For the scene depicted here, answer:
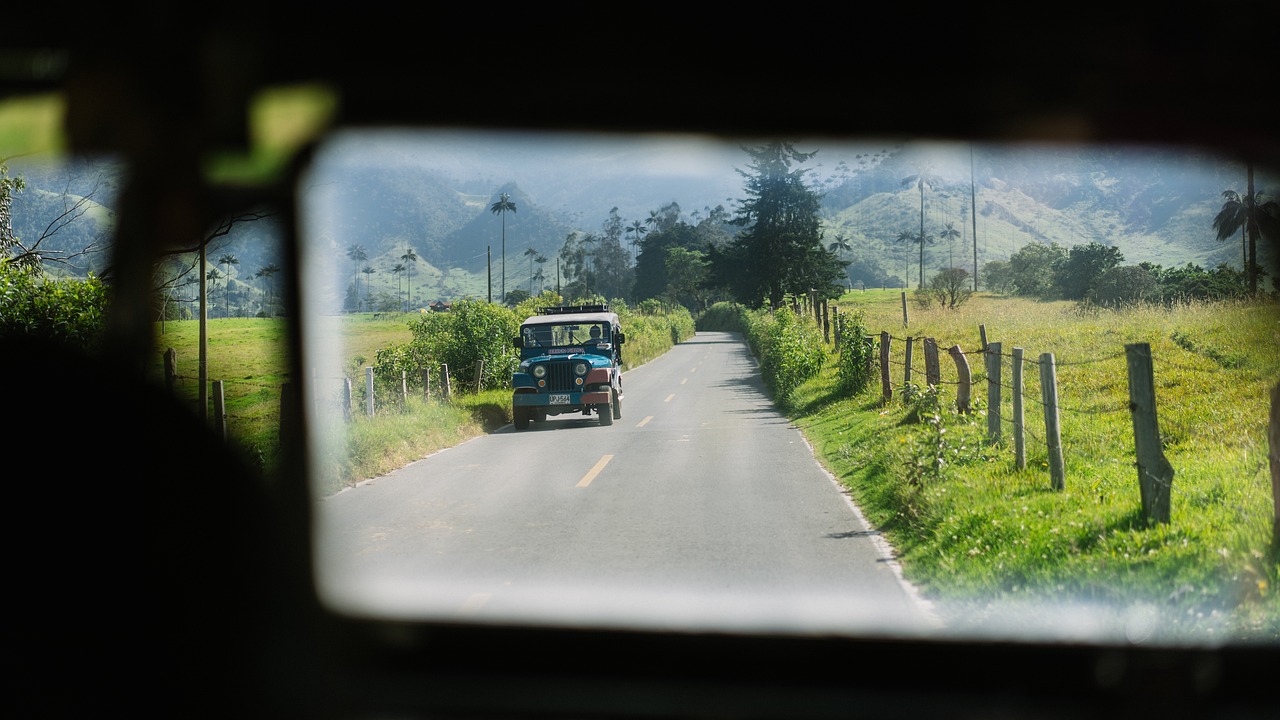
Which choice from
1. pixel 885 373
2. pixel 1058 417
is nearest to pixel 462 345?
pixel 885 373

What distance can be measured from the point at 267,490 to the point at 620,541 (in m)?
4.72

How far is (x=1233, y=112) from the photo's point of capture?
134 inches

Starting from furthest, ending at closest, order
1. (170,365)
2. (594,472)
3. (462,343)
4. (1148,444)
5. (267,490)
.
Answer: (462,343) → (594,472) → (170,365) → (1148,444) → (267,490)

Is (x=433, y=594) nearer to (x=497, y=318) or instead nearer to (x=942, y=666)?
(x=942, y=666)

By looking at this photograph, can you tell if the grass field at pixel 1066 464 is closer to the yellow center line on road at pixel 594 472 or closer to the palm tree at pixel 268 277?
the palm tree at pixel 268 277

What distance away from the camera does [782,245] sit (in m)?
53.6

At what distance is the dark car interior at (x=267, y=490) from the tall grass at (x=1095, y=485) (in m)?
1.28

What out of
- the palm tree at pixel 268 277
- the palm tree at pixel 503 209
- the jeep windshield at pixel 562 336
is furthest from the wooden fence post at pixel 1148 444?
the palm tree at pixel 503 209

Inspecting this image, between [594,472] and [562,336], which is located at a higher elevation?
[562,336]

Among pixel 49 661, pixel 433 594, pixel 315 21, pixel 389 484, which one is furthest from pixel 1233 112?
pixel 389 484

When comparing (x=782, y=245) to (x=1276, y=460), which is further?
(x=782, y=245)

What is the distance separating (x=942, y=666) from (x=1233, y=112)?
7.32 ft

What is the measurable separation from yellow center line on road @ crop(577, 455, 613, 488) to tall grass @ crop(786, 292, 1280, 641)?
9.75 ft

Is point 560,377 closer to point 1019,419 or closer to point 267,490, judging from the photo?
point 1019,419
